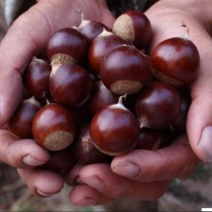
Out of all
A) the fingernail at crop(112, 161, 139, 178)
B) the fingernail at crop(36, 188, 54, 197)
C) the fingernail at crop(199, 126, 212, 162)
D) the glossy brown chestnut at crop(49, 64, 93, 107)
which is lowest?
the fingernail at crop(36, 188, 54, 197)

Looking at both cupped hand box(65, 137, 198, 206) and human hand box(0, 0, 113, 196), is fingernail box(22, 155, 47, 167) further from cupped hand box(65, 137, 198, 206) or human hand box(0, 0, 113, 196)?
→ cupped hand box(65, 137, 198, 206)

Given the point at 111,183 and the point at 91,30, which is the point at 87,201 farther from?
the point at 91,30

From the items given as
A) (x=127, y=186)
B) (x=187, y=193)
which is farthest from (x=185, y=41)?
(x=187, y=193)

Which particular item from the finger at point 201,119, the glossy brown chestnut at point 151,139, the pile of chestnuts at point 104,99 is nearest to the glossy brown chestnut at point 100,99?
the pile of chestnuts at point 104,99

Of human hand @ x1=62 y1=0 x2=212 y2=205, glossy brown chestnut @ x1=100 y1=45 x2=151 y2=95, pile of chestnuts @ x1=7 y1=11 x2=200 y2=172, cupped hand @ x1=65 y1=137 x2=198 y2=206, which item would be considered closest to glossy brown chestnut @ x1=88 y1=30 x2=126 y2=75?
pile of chestnuts @ x1=7 y1=11 x2=200 y2=172

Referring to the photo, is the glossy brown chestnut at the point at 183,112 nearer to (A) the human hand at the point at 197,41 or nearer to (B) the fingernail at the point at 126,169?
(A) the human hand at the point at 197,41

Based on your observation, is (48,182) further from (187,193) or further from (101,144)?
(187,193)
